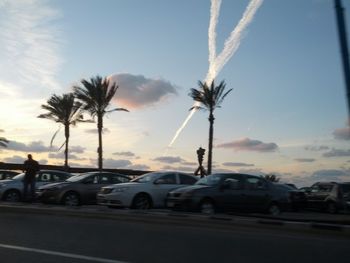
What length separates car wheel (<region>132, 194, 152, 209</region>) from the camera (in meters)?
20.7

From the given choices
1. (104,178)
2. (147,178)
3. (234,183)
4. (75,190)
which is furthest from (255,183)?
(75,190)

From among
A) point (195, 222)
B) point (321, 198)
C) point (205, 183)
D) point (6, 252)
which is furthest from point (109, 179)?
point (6, 252)

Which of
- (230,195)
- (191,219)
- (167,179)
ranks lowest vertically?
(191,219)

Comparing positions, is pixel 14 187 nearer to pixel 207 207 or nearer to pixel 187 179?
pixel 187 179

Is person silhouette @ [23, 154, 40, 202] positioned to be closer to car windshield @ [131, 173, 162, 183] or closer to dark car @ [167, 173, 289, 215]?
car windshield @ [131, 173, 162, 183]

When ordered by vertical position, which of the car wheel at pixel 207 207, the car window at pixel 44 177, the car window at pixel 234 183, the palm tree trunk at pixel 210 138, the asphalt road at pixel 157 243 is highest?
the palm tree trunk at pixel 210 138

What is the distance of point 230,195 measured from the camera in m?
19.5

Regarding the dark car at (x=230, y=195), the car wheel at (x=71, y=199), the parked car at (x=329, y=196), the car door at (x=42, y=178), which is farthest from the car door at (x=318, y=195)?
the car door at (x=42, y=178)

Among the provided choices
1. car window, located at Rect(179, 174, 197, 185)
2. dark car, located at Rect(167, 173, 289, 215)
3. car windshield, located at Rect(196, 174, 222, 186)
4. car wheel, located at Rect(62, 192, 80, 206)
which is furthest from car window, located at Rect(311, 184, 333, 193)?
car wheel, located at Rect(62, 192, 80, 206)

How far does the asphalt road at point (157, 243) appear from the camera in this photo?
963 cm

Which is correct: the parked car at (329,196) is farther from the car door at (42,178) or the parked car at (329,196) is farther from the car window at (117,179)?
the car door at (42,178)

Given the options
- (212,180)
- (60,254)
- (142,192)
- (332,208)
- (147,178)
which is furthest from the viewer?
(332,208)

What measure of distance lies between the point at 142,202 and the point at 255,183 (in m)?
3.97

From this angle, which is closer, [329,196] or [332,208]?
[332,208]
